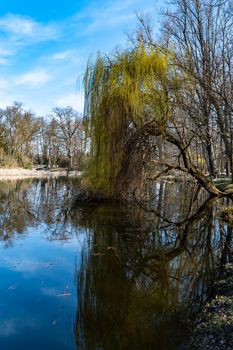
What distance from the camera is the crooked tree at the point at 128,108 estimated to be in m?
10.5

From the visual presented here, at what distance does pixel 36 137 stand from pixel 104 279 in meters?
49.8

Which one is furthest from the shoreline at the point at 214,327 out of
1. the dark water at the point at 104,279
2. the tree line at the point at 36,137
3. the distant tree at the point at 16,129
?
the distant tree at the point at 16,129

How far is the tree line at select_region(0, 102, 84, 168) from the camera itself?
45.2 m

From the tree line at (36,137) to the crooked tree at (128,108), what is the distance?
98.3 ft

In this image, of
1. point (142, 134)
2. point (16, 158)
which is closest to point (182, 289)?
point (142, 134)

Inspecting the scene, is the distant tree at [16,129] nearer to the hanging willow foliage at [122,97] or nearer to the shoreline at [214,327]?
the hanging willow foliage at [122,97]

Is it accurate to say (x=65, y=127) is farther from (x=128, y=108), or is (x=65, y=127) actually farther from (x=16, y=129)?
(x=128, y=108)

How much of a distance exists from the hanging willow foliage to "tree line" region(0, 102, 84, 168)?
2997 centimetres

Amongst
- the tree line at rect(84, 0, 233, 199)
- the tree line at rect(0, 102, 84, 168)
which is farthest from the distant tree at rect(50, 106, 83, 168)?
the tree line at rect(84, 0, 233, 199)

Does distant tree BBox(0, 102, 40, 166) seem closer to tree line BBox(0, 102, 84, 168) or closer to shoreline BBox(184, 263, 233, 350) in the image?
tree line BBox(0, 102, 84, 168)

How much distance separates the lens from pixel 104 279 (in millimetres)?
6105

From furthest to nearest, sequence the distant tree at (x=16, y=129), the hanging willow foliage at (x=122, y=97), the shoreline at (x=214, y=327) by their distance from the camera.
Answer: the distant tree at (x=16, y=129)
the hanging willow foliage at (x=122, y=97)
the shoreline at (x=214, y=327)

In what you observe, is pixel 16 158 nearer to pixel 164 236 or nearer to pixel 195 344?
pixel 164 236

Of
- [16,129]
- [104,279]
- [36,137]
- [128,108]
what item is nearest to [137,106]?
[128,108]
